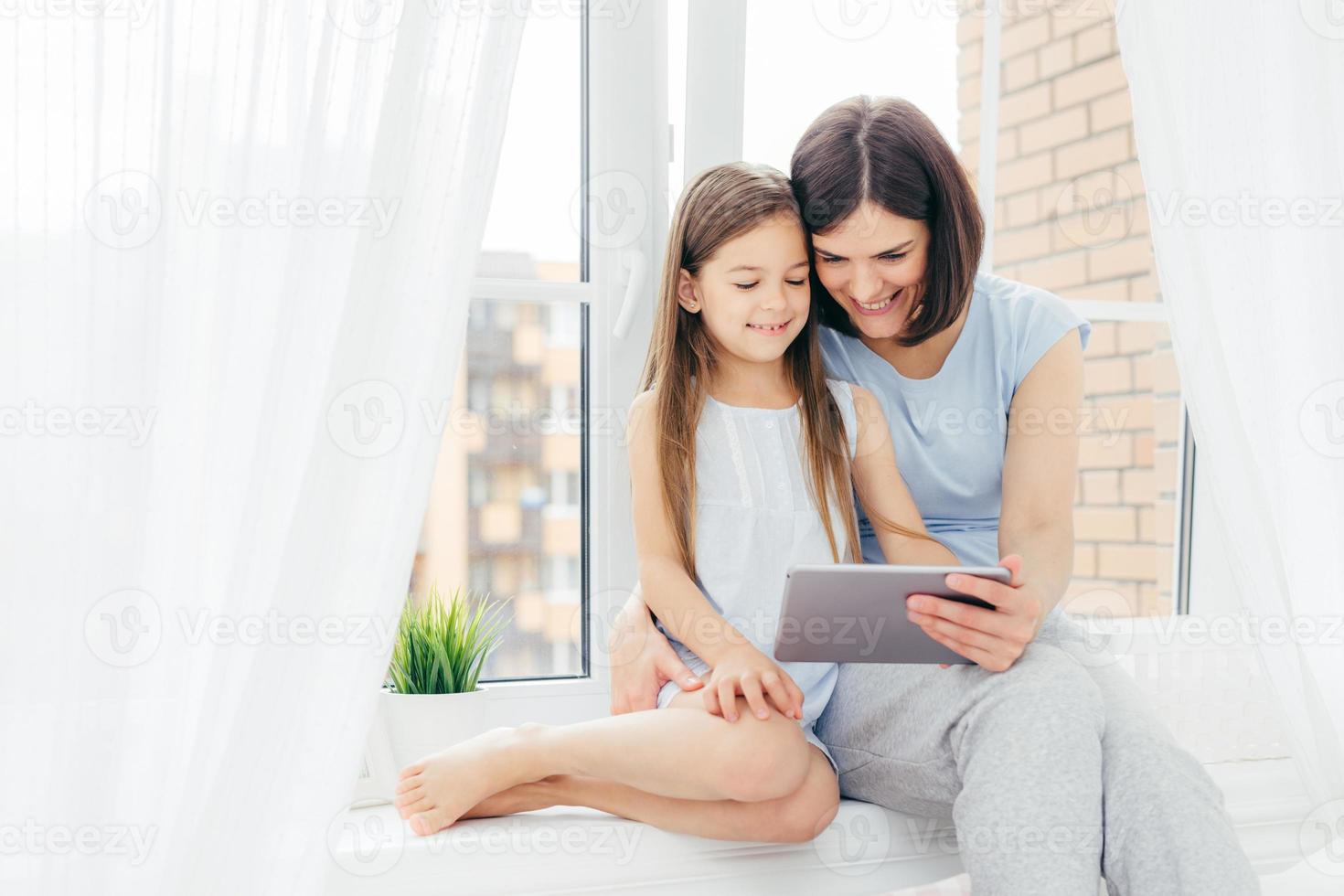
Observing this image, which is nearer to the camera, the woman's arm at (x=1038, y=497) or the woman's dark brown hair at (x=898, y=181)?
the woman's arm at (x=1038, y=497)

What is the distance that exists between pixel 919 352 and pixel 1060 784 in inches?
24.1

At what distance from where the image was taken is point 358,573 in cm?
103

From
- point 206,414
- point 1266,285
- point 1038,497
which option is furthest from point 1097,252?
point 206,414

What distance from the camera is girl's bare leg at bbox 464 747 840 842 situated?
3.84 ft

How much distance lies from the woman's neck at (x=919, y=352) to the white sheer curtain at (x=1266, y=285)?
0.93ft

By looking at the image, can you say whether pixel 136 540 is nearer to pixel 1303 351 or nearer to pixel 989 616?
pixel 989 616

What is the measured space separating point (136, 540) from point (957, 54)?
51.3 inches

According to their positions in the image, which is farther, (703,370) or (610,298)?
(610,298)

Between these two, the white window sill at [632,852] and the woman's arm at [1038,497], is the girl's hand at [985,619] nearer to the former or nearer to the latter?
the woman's arm at [1038,497]

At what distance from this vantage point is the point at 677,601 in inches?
50.1

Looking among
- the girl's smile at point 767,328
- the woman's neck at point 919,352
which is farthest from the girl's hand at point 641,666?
the woman's neck at point 919,352

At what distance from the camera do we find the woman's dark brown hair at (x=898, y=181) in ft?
4.33

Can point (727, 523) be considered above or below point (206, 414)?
below

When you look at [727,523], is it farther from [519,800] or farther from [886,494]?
[519,800]
